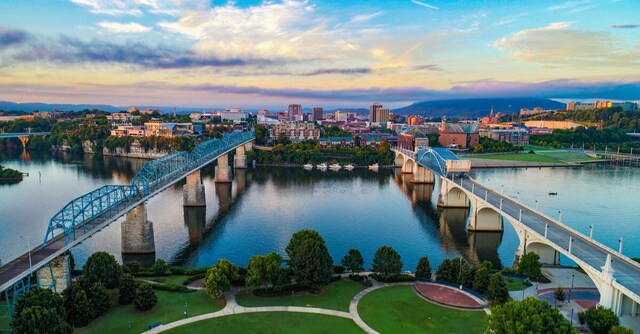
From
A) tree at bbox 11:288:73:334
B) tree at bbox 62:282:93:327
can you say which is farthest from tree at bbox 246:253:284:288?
tree at bbox 11:288:73:334

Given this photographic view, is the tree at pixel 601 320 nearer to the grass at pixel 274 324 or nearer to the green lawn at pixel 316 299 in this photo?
the grass at pixel 274 324

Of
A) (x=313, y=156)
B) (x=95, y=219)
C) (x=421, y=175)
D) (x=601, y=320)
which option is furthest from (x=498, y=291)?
(x=313, y=156)

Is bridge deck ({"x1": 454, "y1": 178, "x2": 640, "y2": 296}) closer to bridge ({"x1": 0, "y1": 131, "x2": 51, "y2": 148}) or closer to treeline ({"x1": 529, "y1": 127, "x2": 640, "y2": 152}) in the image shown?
treeline ({"x1": 529, "y1": 127, "x2": 640, "y2": 152})

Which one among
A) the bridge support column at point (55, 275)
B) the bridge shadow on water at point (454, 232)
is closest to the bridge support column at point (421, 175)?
the bridge shadow on water at point (454, 232)

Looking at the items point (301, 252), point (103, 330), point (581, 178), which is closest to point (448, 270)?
point (301, 252)

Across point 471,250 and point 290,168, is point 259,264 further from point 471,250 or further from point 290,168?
point 290,168

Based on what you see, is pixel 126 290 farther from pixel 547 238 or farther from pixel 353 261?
pixel 547 238
